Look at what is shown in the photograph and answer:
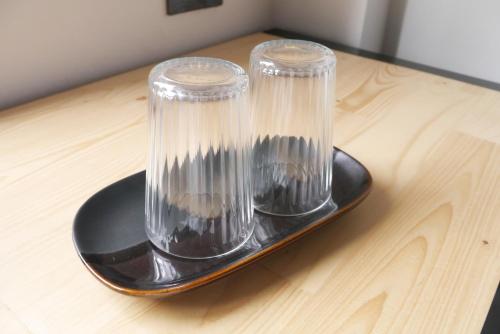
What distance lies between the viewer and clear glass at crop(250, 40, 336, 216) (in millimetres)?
395

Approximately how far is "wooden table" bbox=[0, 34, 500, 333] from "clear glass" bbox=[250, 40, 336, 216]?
46 millimetres

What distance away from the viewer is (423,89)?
77 centimetres

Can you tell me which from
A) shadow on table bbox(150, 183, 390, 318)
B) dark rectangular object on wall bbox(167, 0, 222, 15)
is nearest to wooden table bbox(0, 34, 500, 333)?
shadow on table bbox(150, 183, 390, 318)

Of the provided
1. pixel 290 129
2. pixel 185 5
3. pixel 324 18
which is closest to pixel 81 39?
pixel 185 5

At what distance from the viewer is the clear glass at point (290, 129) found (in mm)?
395

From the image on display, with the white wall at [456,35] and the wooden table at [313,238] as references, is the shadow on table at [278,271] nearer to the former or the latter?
the wooden table at [313,238]

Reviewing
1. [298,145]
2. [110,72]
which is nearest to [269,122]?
[298,145]

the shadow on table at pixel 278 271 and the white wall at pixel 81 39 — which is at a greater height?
the white wall at pixel 81 39

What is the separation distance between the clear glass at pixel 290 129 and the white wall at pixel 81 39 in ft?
1.24

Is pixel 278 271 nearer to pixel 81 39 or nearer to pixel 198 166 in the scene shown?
pixel 198 166

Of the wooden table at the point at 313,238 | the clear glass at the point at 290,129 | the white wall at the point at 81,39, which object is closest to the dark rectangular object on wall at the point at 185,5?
the white wall at the point at 81,39

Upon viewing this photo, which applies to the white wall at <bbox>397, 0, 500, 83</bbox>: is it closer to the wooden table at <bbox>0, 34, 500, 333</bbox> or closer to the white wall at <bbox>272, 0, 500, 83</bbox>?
the white wall at <bbox>272, 0, 500, 83</bbox>

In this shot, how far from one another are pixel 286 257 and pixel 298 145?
101 millimetres

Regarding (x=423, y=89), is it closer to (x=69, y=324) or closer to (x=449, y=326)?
(x=449, y=326)
